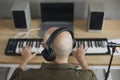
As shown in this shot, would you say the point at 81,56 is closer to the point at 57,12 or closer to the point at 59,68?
the point at 59,68

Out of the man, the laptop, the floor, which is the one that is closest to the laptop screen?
the laptop

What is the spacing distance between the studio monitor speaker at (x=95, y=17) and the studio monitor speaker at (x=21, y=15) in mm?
494

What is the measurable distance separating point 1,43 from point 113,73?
1060 millimetres

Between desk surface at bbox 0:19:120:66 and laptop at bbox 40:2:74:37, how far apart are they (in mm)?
61

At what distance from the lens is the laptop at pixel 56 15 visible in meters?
1.70

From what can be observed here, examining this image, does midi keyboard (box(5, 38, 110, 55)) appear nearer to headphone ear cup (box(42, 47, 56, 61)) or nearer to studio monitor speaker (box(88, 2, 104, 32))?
studio monitor speaker (box(88, 2, 104, 32))

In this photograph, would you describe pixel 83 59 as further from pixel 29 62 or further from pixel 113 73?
pixel 113 73

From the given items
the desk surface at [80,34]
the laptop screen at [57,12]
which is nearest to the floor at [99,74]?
the desk surface at [80,34]

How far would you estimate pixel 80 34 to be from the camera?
5.52ft

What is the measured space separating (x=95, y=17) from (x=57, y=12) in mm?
322

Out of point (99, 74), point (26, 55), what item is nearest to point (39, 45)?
point (26, 55)

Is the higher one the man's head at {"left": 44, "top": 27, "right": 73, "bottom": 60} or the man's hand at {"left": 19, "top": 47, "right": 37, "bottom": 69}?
the man's head at {"left": 44, "top": 27, "right": 73, "bottom": 60}

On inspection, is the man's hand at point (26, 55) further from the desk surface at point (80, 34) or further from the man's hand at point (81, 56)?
the man's hand at point (81, 56)

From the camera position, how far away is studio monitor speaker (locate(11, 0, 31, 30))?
160cm
